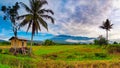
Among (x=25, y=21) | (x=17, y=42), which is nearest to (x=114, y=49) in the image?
(x=17, y=42)

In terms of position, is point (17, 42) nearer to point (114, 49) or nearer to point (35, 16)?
point (35, 16)

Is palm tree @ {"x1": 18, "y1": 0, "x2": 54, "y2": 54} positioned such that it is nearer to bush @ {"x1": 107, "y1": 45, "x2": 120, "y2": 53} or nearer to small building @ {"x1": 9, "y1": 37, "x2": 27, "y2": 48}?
small building @ {"x1": 9, "y1": 37, "x2": 27, "y2": 48}

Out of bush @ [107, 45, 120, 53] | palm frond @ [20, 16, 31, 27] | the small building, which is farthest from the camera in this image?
bush @ [107, 45, 120, 53]

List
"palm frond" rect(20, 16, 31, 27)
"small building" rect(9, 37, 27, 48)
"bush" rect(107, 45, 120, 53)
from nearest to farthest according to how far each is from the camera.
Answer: "palm frond" rect(20, 16, 31, 27) < "small building" rect(9, 37, 27, 48) < "bush" rect(107, 45, 120, 53)

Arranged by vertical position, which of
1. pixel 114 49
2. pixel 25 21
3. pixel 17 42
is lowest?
pixel 114 49

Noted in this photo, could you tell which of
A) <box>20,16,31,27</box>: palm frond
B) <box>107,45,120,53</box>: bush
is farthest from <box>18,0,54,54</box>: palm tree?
<box>107,45,120,53</box>: bush

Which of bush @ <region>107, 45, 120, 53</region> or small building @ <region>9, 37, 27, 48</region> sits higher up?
small building @ <region>9, 37, 27, 48</region>

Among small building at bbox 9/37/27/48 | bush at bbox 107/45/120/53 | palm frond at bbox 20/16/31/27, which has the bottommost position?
bush at bbox 107/45/120/53

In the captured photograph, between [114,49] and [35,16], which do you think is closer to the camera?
[35,16]

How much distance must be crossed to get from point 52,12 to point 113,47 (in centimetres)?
2649

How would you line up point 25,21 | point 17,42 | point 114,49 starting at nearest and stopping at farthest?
point 25,21 → point 17,42 → point 114,49

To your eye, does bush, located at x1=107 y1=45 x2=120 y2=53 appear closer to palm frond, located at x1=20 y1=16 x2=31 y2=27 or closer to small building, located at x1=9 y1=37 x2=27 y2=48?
small building, located at x1=9 y1=37 x2=27 y2=48

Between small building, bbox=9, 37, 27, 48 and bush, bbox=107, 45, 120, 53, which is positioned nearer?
small building, bbox=9, 37, 27, 48

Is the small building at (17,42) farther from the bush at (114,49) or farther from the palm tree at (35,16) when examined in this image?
the bush at (114,49)
